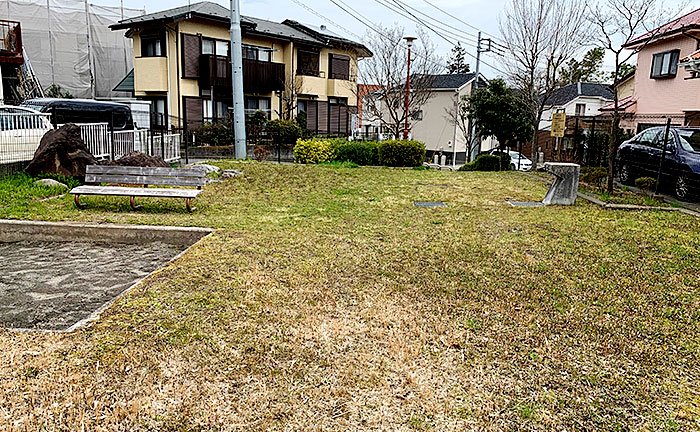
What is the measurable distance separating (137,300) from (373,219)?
435cm

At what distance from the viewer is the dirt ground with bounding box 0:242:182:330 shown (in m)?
4.29

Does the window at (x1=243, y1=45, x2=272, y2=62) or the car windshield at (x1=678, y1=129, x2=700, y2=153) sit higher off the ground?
the window at (x1=243, y1=45, x2=272, y2=62)

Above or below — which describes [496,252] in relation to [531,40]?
below

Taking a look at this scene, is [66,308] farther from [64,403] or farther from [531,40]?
[531,40]

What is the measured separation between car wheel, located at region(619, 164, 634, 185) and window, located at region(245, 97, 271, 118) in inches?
796

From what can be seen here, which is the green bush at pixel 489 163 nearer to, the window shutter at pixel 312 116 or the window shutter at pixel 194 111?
the window shutter at pixel 194 111

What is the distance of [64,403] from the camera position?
2.83 m

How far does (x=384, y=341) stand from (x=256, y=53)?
89.8 ft

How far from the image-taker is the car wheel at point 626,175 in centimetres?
1280

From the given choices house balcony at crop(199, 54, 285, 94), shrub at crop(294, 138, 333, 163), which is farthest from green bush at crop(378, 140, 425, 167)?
house balcony at crop(199, 54, 285, 94)

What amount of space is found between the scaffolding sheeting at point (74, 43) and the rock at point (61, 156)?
71.4 ft

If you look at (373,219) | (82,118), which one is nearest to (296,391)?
(373,219)

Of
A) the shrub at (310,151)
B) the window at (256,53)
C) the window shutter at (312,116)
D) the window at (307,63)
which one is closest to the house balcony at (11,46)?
the window at (256,53)

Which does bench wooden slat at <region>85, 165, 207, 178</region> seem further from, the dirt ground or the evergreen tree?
the evergreen tree
